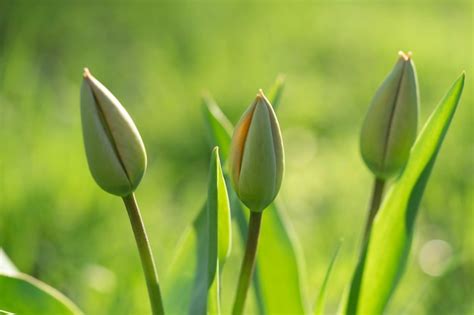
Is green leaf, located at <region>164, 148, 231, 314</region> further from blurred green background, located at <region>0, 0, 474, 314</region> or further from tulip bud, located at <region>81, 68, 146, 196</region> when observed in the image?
blurred green background, located at <region>0, 0, 474, 314</region>

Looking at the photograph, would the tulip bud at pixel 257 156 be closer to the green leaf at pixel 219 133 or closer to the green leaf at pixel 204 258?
the green leaf at pixel 204 258

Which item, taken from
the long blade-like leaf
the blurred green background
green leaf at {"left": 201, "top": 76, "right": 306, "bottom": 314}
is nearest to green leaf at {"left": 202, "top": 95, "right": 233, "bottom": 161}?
green leaf at {"left": 201, "top": 76, "right": 306, "bottom": 314}

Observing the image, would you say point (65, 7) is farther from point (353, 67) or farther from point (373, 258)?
point (373, 258)

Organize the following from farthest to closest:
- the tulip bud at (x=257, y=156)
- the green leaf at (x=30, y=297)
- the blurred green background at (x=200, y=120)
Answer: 1. the blurred green background at (x=200, y=120)
2. the green leaf at (x=30, y=297)
3. the tulip bud at (x=257, y=156)

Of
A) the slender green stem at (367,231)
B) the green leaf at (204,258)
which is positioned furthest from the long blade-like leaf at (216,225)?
the slender green stem at (367,231)

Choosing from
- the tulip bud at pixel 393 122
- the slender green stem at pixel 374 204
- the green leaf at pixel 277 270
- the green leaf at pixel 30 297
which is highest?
the tulip bud at pixel 393 122

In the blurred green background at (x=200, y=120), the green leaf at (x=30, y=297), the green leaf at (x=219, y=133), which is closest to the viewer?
the green leaf at (x=30, y=297)
